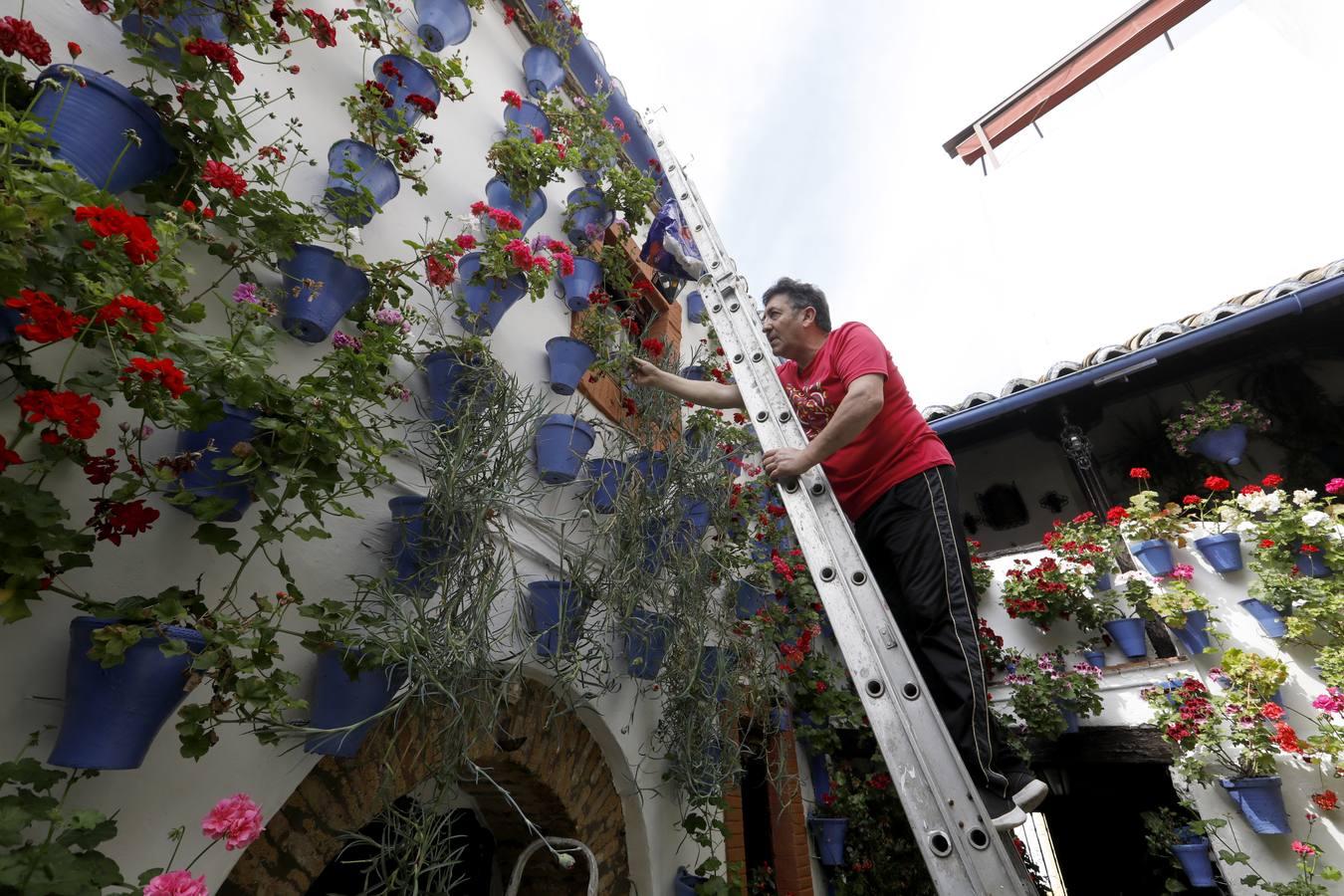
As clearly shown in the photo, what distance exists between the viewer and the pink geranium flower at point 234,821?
1.00m

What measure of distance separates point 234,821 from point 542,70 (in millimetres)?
3644

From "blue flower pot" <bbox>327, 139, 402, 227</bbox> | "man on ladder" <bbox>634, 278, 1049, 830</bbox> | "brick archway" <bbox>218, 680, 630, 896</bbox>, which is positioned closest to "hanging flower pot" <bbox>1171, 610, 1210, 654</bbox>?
"man on ladder" <bbox>634, 278, 1049, 830</bbox>

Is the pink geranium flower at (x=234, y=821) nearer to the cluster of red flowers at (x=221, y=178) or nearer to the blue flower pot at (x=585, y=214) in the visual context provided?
the cluster of red flowers at (x=221, y=178)

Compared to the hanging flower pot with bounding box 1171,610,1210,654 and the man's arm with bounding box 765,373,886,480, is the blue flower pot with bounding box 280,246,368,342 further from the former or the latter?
the hanging flower pot with bounding box 1171,610,1210,654

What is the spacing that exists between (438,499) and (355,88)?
5.03 ft

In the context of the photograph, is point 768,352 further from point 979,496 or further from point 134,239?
point 979,496

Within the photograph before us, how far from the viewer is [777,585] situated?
393 cm

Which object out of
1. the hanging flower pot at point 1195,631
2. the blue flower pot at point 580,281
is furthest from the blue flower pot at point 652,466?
the hanging flower pot at point 1195,631

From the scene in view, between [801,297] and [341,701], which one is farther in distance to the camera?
[801,297]

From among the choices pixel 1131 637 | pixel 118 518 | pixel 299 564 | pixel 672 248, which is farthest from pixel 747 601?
pixel 1131 637

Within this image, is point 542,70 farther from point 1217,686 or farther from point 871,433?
point 1217,686

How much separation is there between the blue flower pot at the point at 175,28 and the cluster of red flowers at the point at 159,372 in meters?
0.84

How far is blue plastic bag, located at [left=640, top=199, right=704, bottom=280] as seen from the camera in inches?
122

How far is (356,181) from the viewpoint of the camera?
5.93 feet
